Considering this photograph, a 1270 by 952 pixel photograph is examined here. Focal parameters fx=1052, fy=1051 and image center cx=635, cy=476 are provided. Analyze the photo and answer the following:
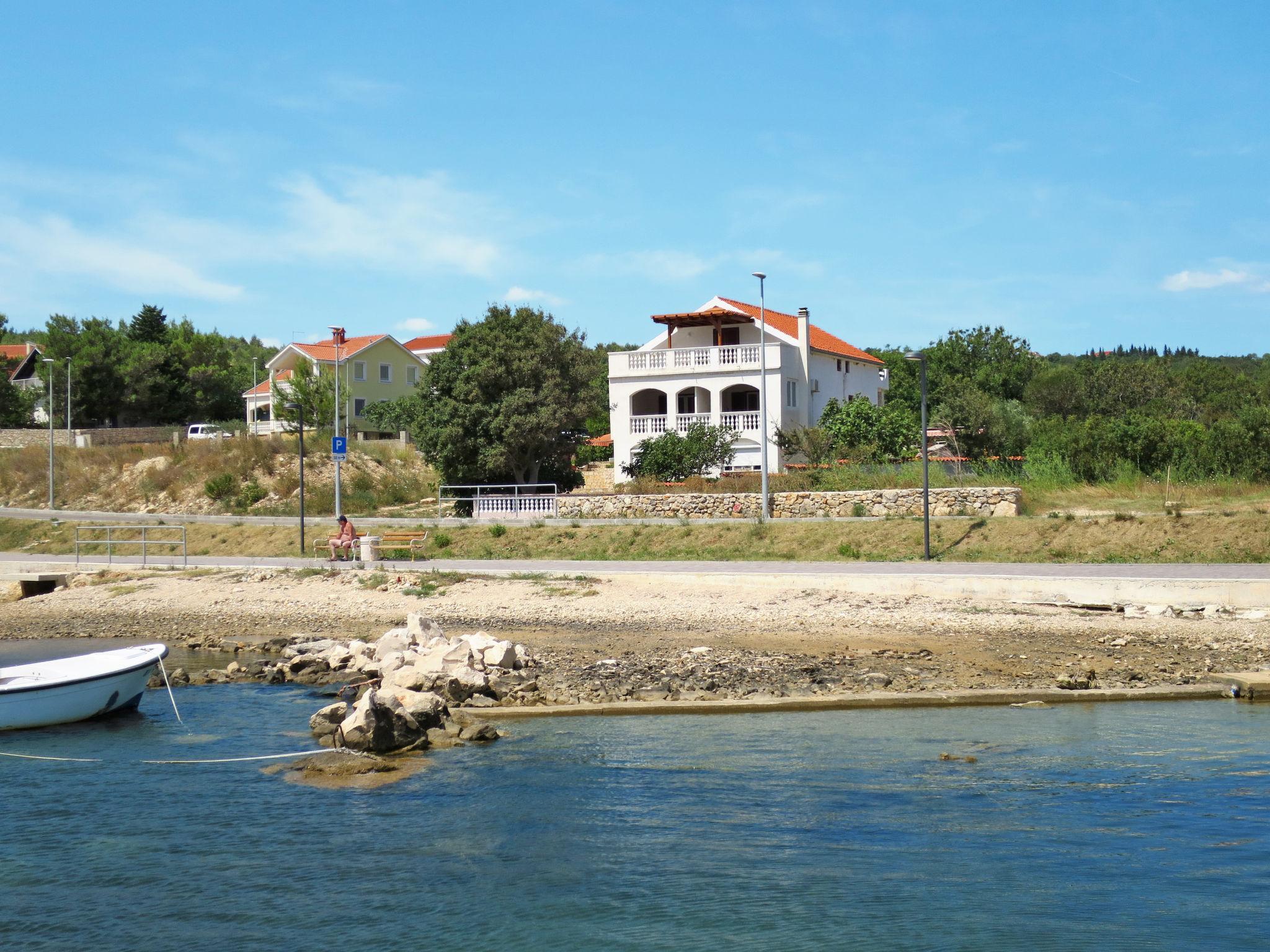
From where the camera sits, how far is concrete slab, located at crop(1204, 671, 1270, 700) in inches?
603

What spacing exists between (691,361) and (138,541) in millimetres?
24742

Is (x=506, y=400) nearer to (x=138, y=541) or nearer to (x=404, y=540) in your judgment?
(x=404, y=540)

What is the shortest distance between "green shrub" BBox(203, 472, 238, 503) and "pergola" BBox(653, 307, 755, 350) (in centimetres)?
2117

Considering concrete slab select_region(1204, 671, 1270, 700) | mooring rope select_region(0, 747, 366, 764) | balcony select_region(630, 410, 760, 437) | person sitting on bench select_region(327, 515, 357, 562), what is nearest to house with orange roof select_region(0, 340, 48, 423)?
balcony select_region(630, 410, 760, 437)

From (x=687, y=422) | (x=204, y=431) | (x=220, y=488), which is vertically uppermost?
(x=204, y=431)

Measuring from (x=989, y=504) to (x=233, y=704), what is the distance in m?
22.3

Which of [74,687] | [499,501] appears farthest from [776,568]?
[74,687]

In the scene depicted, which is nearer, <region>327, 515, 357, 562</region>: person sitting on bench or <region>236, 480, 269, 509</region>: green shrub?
<region>327, 515, 357, 562</region>: person sitting on bench

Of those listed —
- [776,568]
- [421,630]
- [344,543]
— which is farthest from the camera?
[344,543]

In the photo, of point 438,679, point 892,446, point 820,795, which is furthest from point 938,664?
point 892,446

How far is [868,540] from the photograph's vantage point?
2914 centimetres

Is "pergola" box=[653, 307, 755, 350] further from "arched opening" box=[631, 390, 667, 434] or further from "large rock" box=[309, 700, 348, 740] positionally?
"large rock" box=[309, 700, 348, 740]

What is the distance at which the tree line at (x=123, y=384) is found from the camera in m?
69.6

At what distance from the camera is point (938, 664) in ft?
56.4
